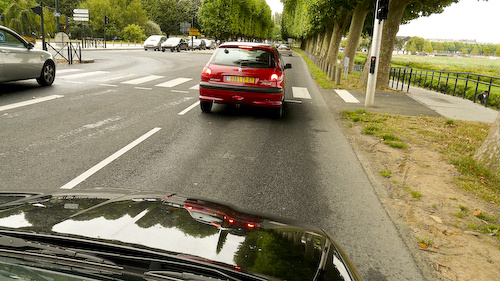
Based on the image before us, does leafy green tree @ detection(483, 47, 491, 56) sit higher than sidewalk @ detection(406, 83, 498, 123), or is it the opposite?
leafy green tree @ detection(483, 47, 491, 56)

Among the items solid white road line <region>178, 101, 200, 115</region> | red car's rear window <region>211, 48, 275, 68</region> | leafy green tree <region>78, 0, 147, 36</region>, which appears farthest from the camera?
leafy green tree <region>78, 0, 147, 36</region>

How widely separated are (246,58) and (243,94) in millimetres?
883

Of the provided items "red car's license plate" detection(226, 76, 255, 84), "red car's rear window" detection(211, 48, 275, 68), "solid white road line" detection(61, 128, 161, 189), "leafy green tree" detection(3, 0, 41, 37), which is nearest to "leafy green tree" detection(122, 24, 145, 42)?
"leafy green tree" detection(3, 0, 41, 37)

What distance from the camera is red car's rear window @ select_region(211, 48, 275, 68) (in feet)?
30.0

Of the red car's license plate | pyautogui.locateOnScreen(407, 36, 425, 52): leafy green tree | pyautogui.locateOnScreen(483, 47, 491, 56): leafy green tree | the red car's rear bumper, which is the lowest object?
the red car's rear bumper

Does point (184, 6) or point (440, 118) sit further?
point (184, 6)

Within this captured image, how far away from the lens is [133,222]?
6.24 feet

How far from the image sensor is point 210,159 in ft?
19.6

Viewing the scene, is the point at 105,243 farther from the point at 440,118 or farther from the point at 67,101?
the point at 440,118

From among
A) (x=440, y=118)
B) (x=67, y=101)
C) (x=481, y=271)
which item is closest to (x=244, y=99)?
(x=67, y=101)

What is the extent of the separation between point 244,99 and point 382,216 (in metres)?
5.30

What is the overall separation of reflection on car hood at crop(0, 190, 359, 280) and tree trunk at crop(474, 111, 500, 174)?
4.81 m

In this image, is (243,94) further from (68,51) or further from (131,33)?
(131,33)

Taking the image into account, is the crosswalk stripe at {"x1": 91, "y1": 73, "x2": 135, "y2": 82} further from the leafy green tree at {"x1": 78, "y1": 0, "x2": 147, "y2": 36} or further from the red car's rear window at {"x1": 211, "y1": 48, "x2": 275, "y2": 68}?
the leafy green tree at {"x1": 78, "y1": 0, "x2": 147, "y2": 36}
